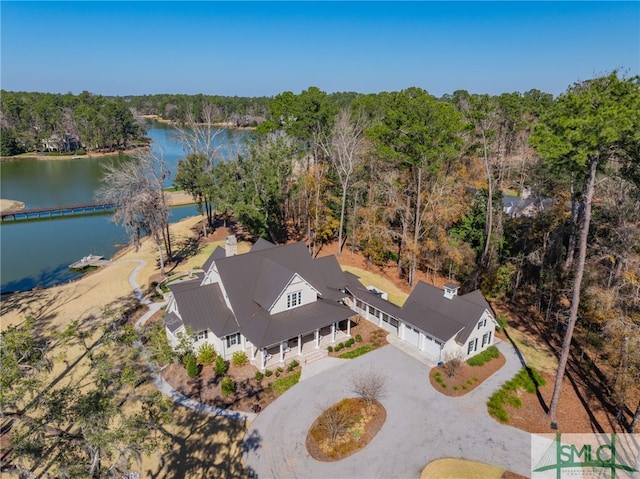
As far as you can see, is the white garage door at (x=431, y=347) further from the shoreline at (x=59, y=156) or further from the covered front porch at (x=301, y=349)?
the shoreline at (x=59, y=156)

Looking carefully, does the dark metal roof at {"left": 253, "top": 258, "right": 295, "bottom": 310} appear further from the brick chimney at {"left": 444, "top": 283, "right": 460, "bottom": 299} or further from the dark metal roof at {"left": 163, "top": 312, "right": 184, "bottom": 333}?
the brick chimney at {"left": 444, "top": 283, "right": 460, "bottom": 299}

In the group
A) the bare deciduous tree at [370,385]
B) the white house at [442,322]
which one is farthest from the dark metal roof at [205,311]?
the white house at [442,322]

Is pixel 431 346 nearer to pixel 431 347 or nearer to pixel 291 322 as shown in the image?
pixel 431 347

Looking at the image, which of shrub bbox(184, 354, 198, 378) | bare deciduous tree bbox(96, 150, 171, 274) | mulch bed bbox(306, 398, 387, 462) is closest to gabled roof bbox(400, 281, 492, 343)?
mulch bed bbox(306, 398, 387, 462)

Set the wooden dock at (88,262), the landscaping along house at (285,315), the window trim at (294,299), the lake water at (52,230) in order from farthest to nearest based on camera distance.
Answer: the wooden dock at (88,262)
the lake water at (52,230)
the window trim at (294,299)
the landscaping along house at (285,315)

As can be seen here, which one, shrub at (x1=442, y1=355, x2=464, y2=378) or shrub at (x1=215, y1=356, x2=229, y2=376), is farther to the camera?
shrub at (x1=442, y1=355, x2=464, y2=378)

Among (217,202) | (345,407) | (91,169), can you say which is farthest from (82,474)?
(91,169)
